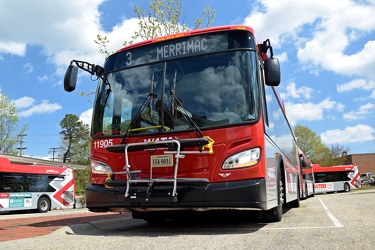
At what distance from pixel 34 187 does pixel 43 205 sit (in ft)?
4.30

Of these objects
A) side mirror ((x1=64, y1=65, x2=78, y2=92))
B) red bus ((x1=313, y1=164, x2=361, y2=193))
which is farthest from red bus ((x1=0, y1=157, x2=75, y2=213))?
red bus ((x1=313, y1=164, x2=361, y2=193))

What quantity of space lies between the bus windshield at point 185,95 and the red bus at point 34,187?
16938 mm

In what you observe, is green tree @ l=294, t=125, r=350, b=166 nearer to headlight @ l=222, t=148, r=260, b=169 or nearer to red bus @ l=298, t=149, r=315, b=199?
red bus @ l=298, t=149, r=315, b=199

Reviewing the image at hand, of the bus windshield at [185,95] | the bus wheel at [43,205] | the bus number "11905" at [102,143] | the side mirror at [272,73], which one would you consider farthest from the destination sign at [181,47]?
the bus wheel at [43,205]

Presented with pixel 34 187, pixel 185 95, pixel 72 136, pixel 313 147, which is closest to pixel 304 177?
pixel 34 187

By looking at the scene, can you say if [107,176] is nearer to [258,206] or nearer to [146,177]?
[146,177]

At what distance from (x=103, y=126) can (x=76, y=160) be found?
6712 centimetres

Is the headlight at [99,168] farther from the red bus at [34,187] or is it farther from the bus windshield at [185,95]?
the red bus at [34,187]

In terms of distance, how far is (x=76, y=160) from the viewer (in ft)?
232

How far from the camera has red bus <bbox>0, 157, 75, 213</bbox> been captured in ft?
69.5

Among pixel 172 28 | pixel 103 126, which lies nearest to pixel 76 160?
pixel 172 28

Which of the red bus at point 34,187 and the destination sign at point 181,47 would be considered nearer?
the destination sign at point 181,47

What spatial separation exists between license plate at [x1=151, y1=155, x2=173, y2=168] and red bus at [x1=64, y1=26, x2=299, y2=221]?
16mm

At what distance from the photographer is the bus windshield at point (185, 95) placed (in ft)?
19.7
